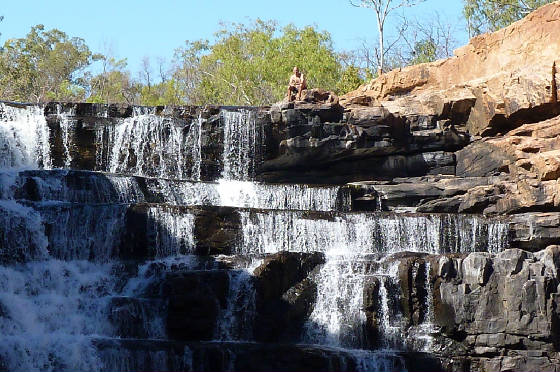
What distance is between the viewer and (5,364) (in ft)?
63.6

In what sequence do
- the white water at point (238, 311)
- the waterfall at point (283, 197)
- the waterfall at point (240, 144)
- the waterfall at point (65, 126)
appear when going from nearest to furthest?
the white water at point (238, 311) < the waterfall at point (283, 197) < the waterfall at point (65, 126) < the waterfall at point (240, 144)

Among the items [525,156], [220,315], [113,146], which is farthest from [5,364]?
[525,156]

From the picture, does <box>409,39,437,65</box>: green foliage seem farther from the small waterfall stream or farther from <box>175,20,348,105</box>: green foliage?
the small waterfall stream

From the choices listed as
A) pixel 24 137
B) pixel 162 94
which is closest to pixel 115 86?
pixel 162 94

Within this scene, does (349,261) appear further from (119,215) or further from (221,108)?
(221,108)

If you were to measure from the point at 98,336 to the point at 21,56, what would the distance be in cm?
3787

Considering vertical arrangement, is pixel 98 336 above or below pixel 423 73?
below

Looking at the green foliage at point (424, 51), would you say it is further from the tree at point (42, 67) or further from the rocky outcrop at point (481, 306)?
the rocky outcrop at point (481, 306)

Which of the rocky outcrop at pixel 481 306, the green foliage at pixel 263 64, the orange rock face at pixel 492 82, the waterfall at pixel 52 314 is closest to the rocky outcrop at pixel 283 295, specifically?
the rocky outcrop at pixel 481 306

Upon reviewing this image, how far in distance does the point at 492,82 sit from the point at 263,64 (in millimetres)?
21309

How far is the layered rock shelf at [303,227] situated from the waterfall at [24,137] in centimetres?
6

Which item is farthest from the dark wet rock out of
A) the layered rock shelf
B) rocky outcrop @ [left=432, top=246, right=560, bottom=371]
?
rocky outcrop @ [left=432, top=246, right=560, bottom=371]

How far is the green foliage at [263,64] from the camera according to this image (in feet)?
163

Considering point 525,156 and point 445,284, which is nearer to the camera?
point 445,284
